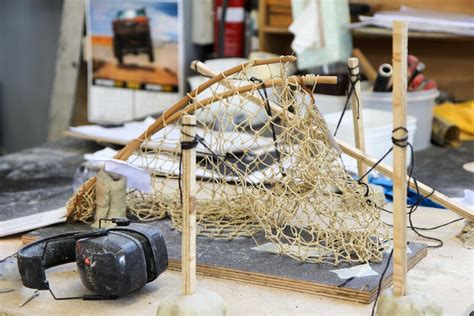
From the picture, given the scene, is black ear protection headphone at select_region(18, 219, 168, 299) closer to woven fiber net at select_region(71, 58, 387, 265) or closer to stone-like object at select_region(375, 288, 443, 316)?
woven fiber net at select_region(71, 58, 387, 265)

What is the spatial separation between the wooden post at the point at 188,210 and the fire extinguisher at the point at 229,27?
1.98m

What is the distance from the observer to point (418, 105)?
105 inches

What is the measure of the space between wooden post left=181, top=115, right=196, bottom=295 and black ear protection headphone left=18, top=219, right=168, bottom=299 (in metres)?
0.15

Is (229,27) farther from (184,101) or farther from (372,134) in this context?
(184,101)

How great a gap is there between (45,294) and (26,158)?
114cm

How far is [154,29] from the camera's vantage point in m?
3.29

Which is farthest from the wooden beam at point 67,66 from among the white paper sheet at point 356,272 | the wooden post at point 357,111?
the white paper sheet at point 356,272

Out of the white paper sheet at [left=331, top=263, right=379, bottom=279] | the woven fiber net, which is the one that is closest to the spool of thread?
the woven fiber net

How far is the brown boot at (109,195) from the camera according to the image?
1860 millimetres

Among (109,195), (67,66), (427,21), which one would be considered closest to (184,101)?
(109,195)

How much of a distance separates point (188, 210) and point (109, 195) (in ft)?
1.83

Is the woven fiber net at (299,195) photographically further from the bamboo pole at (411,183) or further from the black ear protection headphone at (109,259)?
the black ear protection headphone at (109,259)

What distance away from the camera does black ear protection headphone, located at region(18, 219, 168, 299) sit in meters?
1.45

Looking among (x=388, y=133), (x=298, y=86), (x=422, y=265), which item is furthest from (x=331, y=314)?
(x=388, y=133)
